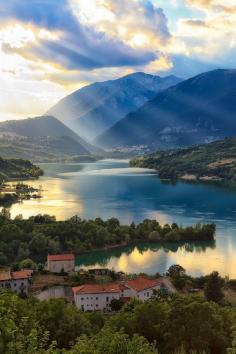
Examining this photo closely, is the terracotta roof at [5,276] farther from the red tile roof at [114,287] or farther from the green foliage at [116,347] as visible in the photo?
the green foliage at [116,347]

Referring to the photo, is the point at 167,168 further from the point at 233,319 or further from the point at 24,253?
the point at 233,319

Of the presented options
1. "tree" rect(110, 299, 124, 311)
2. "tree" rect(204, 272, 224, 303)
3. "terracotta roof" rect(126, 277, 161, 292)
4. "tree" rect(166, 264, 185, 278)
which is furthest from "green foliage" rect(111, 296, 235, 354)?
"tree" rect(166, 264, 185, 278)

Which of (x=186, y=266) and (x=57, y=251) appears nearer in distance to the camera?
(x=186, y=266)

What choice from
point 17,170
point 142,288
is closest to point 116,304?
point 142,288

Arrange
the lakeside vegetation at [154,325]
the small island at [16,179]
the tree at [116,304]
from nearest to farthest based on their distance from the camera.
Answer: the lakeside vegetation at [154,325] < the tree at [116,304] < the small island at [16,179]

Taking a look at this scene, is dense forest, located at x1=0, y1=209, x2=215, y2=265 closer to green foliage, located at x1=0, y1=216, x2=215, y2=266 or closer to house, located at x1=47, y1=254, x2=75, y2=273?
green foliage, located at x1=0, y1=216, x2=215, y2=266

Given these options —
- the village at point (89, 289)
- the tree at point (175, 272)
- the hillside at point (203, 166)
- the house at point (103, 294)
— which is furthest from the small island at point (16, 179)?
the house at point (103, 294)

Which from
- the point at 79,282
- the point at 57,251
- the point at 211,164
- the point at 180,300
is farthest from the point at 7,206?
the point at 211,164
